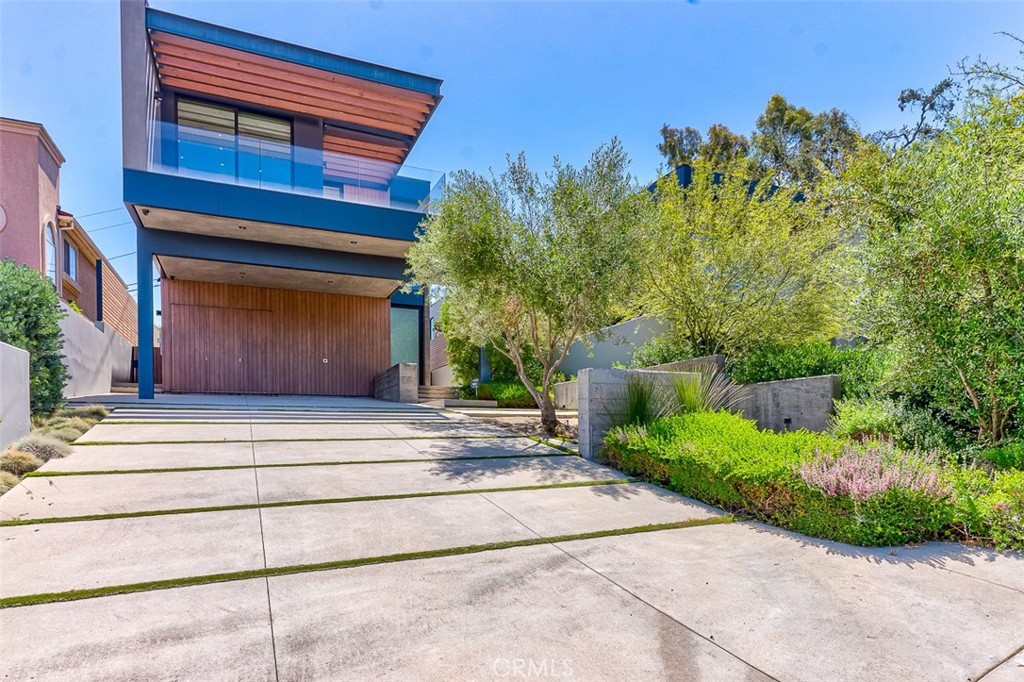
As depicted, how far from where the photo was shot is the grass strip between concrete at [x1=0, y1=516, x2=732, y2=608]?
95.9 inches

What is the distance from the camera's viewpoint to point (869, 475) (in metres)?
3.81

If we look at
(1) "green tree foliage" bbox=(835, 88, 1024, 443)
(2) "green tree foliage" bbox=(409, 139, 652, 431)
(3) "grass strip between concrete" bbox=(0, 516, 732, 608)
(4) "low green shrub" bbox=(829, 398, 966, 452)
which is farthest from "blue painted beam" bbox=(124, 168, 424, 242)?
(3) "grass strip between concrete" bbox=(0, 516, 732, 608)

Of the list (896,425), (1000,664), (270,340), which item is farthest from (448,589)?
(270,340)

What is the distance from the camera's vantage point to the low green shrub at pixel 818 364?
630 centimetres

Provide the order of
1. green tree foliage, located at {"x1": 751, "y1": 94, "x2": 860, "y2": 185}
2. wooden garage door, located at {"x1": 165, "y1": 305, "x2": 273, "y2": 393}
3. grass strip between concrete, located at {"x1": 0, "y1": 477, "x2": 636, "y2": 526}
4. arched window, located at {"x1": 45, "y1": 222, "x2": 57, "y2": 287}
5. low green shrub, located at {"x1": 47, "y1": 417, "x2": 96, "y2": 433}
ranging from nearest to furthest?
grass strip between concrete, located at {"x1": 0, "y1": 477, "x2": 636, "y2": 526}, low green shrub, located at {"x1": 47, "y1": 417, "x2": 96, "y2": 433}, arched window, located at {"x1": 45, "y1": 222, "x2": 57, "y2": 287}, wooden garage door, located at {"x1": 165, "y1": 305, "x2": 273, "y2": 393}, green tree foliage, located at {"x1": 751, "y1": 94, "x2": 860, "y2": 185}

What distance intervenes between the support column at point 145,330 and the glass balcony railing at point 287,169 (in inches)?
87.0

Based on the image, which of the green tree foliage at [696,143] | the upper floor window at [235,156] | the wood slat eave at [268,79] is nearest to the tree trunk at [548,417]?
the upper floor window at [235,156]

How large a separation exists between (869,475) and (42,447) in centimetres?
755

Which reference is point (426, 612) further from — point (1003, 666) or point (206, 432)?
point (206, 432)

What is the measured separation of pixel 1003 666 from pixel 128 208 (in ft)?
43.7

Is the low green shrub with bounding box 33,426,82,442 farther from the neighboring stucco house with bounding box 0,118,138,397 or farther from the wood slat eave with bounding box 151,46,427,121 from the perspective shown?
the wood slat eave with bounding box 151,46,427,121

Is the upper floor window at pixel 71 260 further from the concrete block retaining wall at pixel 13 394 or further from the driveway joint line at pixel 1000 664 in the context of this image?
the driveway joint line at pixel 1000 664

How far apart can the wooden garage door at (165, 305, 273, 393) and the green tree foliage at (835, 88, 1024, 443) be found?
14.5 meters

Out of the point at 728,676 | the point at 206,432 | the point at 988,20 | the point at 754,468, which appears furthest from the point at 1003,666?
the point at 988,20
